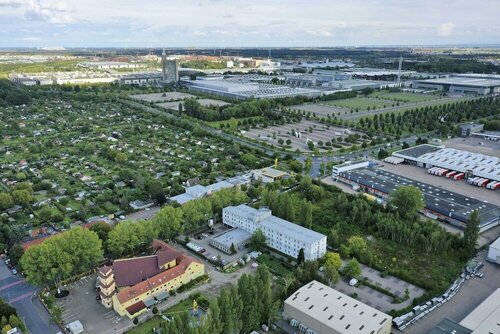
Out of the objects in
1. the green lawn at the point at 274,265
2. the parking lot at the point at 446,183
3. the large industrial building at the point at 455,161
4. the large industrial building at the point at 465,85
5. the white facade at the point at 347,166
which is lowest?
the green lawn at the point at 274,265

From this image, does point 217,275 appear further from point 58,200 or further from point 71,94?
point 71,94

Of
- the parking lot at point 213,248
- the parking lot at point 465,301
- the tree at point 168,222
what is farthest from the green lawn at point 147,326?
the parking lot at point 465,301

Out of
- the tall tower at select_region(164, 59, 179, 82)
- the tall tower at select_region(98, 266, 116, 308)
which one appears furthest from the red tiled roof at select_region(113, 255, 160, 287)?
the tall tower at select_region(164, 59, 179, 82)

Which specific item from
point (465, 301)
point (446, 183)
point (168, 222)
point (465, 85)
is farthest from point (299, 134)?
point (465, 85)

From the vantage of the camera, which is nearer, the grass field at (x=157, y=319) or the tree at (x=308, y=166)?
the grass field at (x=157, y=319)

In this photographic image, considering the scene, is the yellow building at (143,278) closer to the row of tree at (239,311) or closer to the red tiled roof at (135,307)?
the red tiled roof at (135,307)

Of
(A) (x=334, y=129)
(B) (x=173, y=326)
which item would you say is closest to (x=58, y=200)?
(B) (x=173, y=326)

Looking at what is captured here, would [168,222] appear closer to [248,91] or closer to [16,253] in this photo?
[16,253]
